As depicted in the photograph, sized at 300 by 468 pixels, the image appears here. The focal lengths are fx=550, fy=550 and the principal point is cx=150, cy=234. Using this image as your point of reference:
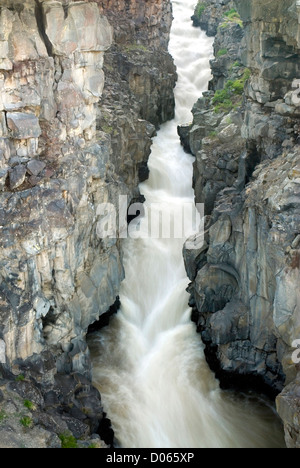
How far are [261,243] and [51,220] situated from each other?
746 centimetres

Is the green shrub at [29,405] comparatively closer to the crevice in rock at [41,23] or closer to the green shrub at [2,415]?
the green shrub at [2,415]

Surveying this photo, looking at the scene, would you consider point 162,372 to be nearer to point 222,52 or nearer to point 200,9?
point 222,52

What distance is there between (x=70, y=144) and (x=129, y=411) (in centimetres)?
1003

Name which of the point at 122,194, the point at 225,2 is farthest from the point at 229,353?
the point at 225,2

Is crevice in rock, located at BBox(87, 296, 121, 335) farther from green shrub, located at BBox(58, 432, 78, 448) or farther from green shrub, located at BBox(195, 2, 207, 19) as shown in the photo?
green shrub, located at BBox(195, 2, 207, 19)

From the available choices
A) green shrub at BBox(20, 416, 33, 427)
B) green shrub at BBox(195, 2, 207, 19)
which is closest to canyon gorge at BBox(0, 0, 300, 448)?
green shrub at BBox(20, 416, 33, 427)

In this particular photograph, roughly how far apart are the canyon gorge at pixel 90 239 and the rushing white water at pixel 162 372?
206mm

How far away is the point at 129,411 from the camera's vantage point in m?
20.3

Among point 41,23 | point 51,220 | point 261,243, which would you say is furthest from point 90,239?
point 41,23

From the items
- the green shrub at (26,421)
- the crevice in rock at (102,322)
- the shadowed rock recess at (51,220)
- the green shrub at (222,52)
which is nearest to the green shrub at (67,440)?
the shadowed rock recess at (51,220)

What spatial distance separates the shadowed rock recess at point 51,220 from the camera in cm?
1722

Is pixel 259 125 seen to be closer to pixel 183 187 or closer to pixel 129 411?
pixel 183 187

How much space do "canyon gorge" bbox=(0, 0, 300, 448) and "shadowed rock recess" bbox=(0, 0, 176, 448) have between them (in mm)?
47

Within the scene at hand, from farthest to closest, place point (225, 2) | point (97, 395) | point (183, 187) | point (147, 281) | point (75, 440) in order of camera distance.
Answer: point (225, 2), point (183, 187), point (147, 281), point (97, 395), point (75, 440)
